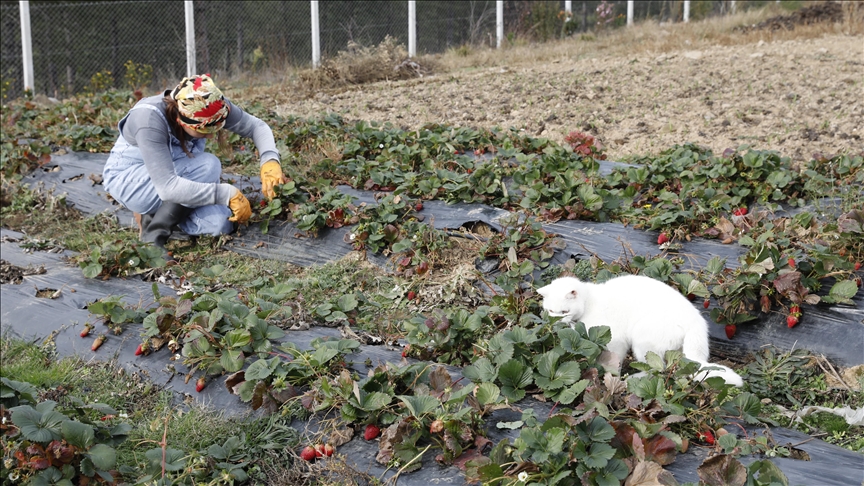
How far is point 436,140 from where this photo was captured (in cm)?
599

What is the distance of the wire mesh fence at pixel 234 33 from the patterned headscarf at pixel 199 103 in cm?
802

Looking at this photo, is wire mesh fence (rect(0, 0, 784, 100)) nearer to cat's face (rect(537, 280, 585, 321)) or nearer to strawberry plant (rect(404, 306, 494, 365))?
strawberry plant (rect(404, 306, 494, 365))

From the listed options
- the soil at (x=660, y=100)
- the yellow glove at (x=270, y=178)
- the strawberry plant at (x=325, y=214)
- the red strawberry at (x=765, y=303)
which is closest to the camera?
the red strawberry at (x=765, y=303)

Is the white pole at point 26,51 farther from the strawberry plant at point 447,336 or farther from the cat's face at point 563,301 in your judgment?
the cat's face at point 563,301

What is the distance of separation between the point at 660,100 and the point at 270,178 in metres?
4.83

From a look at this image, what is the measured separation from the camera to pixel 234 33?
15891mm

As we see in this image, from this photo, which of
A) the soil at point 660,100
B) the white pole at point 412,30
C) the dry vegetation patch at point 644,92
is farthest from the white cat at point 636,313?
the white pole at point 412,30

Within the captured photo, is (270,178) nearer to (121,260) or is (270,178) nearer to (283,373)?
(121,260)

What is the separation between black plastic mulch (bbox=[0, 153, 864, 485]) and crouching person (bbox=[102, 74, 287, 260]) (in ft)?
1.02

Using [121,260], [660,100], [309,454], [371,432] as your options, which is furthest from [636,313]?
[660,100]

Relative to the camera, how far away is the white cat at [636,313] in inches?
117

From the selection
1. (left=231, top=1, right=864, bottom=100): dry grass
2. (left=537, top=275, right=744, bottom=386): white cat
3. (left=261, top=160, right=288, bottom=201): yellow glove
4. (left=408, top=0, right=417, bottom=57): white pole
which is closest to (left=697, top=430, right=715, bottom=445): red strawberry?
(left=537, top=275, right=744, bottom=386): white cat

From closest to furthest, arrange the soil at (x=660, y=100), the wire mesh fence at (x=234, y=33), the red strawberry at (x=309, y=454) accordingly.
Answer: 1. the red strawberry at (x=309, y=454)
2. the soil at (x=660, y=100)
3. the wire mesh fence at (x=234, y=33)

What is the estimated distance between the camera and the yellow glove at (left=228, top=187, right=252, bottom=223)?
4.95m
